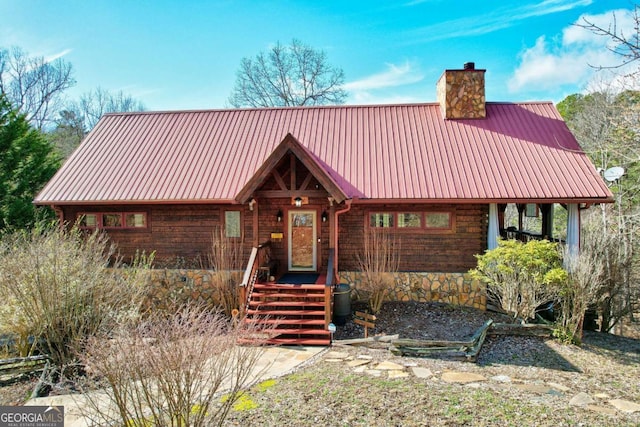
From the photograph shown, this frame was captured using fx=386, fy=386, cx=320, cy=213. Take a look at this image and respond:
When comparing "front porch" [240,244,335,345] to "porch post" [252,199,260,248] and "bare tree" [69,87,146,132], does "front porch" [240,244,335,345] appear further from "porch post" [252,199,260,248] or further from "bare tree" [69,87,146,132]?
"bare tree" [69,87,146,132]

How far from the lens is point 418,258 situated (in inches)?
413

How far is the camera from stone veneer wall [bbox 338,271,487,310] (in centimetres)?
1035

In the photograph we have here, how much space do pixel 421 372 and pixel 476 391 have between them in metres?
1.00

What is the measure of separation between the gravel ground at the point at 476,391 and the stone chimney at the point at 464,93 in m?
7.42

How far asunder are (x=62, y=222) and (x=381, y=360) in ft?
32.0

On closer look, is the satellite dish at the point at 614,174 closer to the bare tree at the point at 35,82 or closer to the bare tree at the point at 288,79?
the bare tree at the point at 288,79

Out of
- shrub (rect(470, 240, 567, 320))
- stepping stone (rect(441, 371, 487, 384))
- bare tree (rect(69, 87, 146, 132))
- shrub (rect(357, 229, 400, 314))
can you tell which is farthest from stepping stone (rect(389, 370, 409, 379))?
bare tree (rect(69, 87, 146, 132))

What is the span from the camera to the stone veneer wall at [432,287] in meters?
10.4

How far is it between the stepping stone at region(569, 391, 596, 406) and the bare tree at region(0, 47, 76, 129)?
31.9 meters

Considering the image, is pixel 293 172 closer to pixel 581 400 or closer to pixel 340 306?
pixel 340 306

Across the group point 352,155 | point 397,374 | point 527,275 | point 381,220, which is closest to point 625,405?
point 397,374

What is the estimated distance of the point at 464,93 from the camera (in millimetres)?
12594

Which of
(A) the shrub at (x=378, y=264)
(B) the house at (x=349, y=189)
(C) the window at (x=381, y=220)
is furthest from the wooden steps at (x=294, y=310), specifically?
(C) the window at (x=381, y=220)

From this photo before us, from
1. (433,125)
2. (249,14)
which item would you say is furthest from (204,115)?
(433,125)
